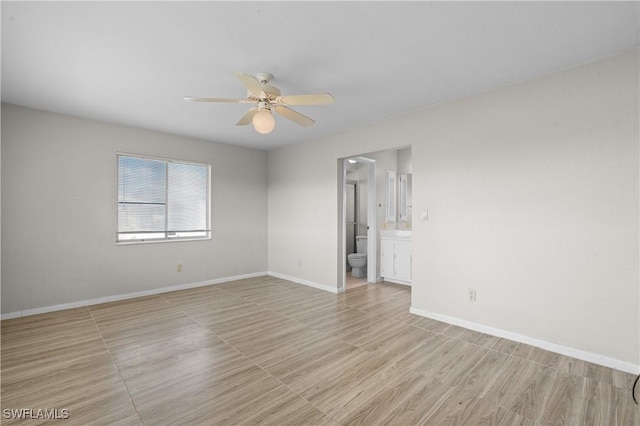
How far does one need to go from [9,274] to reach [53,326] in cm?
93

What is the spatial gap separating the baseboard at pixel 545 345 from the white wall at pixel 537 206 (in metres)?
0.04

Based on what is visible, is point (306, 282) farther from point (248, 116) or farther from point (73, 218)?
point (73, 218)

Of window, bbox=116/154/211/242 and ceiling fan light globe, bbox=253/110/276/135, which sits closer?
ceiling fan light globe, bbox=253/110/276/135

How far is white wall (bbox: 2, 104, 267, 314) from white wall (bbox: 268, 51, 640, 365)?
3.71m

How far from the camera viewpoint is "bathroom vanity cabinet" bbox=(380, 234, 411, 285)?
16.8ft

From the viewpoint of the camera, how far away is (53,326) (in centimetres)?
334

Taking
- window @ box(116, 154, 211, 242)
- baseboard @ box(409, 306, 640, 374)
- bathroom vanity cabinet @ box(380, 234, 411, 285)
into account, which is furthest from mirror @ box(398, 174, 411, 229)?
window @ box(116, 154, 211, 242)

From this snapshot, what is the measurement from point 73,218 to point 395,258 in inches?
194

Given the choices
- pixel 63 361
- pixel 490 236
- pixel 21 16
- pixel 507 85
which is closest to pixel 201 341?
pixel 63 361

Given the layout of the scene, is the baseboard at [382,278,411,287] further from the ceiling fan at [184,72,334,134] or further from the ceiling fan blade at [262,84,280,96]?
the ceiling fan blade at [262,84,280,96]

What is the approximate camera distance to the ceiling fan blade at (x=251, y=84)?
84.6 inches

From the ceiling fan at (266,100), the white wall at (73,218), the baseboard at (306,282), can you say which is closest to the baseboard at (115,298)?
the white wall at (73,218)

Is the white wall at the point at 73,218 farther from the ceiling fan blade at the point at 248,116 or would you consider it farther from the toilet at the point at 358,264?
the toilet at the point at 358,264

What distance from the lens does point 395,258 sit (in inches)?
208
